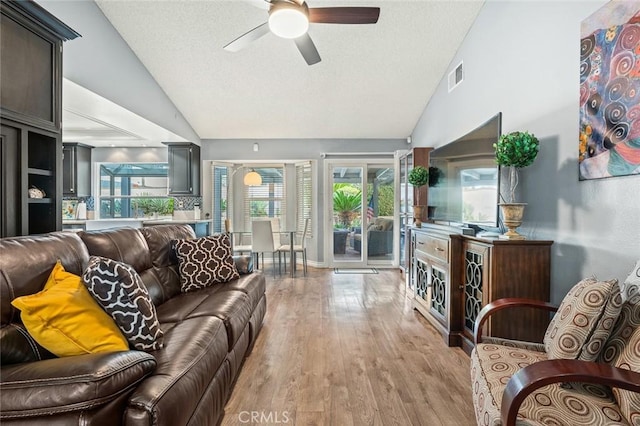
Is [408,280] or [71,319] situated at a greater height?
[71,319]

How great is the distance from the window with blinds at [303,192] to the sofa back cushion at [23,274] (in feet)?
15.0

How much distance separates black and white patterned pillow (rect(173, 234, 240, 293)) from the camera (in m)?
2.63

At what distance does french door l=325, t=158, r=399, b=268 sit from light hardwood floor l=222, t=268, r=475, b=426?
230 centimetres

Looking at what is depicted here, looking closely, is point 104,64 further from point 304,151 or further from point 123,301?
point 304,151

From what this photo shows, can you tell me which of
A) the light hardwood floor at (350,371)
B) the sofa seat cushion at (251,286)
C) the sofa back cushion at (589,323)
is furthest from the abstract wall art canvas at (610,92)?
the sofa seat cushion at (251,286)

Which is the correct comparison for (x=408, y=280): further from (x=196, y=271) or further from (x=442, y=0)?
(x=442, y=0)

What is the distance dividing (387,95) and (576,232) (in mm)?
3400

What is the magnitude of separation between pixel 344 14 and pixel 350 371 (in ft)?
8.75

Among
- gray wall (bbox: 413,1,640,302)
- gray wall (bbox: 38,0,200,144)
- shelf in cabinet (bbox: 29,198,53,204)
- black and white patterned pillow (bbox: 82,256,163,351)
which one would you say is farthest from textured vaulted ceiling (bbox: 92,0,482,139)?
black and white patterned pillow (bbox: 82,256,163,351)

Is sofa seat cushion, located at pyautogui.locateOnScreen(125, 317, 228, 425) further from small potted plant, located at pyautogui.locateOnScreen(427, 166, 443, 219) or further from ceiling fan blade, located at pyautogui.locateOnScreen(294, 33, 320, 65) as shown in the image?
small potted plant, located at pyautogui.locateOnScreen(427, 166, 443, 219)

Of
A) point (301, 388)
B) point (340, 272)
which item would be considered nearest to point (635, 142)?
point (301, 388)

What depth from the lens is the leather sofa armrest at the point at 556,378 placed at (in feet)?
3.20

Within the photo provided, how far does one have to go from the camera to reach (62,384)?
98 centimetres

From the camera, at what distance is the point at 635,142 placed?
1604 mm
